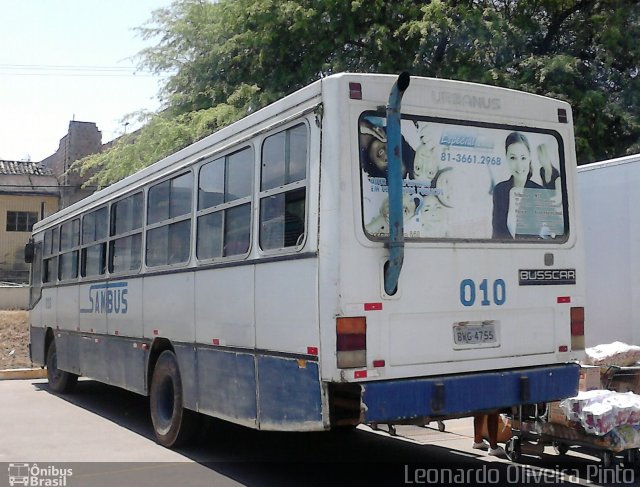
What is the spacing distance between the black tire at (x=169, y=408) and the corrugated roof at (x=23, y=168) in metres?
33.7

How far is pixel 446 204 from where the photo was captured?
20.1 feet

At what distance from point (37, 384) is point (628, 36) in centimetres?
1342

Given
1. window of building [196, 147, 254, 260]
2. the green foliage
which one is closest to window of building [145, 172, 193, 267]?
window of building [196, 147, 254, 260]

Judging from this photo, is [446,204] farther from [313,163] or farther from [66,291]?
[66,291]

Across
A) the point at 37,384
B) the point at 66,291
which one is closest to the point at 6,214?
the point at 37,384

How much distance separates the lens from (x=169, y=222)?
27.6 feet

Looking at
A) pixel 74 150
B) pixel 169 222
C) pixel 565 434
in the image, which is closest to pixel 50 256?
pixel 169 222

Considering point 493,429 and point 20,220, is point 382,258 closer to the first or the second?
point 493,429

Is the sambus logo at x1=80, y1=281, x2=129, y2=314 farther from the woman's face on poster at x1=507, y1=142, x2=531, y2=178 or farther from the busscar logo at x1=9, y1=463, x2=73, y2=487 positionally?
the woman's face on poster at x1=507, y1=142, x2=531, y2=178

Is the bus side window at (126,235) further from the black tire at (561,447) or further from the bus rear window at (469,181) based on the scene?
the black tire at (561,447)

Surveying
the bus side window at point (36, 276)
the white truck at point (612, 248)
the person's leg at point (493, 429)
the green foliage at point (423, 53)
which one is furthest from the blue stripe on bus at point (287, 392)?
the green foliage at point (423, 53)

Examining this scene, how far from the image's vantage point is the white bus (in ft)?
18.5

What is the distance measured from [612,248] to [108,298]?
20.6 ft

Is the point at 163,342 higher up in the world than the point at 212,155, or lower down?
lower down
